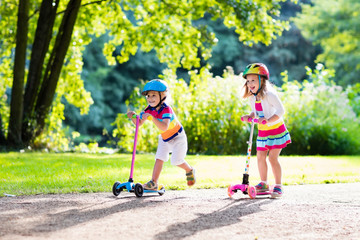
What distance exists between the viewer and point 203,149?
12.3 m

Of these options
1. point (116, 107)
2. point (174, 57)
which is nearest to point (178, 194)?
point (174, 57)

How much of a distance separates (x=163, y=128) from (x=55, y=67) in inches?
291

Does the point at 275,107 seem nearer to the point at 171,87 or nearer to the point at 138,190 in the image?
the point at 138,190

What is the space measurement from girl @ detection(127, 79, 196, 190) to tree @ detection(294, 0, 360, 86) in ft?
74.6

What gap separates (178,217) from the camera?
4379 millimetres

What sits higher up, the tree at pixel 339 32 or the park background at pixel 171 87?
the tree at pixel 339 32

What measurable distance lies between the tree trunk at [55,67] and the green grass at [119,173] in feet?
8.77

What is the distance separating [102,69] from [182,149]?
76.3 ft

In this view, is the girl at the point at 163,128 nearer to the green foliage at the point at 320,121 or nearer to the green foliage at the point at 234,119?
the green foliage at the point at 234,119

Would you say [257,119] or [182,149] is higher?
[257,119]

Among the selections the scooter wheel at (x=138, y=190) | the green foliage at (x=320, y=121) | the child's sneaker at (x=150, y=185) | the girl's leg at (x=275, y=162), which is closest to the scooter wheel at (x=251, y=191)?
the girl's leg at (x=275, y=162)

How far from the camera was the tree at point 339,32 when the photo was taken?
2702 centimetres

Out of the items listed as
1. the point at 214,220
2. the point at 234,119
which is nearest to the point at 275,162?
the point at 214,220

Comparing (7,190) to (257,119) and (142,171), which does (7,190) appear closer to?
(142,171)
